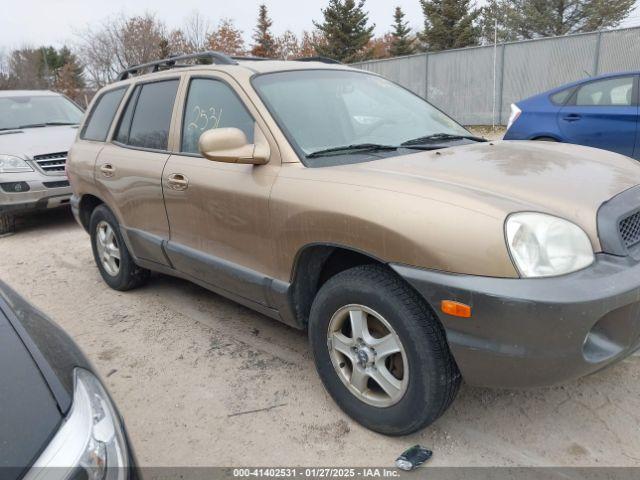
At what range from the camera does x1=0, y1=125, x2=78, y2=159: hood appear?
6.86 meters

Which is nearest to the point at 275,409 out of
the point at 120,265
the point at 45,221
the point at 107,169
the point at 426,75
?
the point at 120,265

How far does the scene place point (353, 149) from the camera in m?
2.80

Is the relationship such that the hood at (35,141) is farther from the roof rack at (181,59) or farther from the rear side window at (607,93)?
the rear side window at (607,93)

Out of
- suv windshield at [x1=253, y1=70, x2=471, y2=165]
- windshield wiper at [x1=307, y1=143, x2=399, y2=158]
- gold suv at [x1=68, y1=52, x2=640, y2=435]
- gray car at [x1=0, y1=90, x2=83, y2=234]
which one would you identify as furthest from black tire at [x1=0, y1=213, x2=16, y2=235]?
windshield wiper at [x1=307, y1=143, x2=399, y2=158]

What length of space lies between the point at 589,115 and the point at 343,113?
185 inches

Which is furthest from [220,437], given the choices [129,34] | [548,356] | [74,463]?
[129,34]

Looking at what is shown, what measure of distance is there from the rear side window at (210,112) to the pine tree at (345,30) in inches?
1285

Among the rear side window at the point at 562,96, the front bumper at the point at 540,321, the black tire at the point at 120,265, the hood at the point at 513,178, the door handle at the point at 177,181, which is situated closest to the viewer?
the front bumper at the point at 540,321

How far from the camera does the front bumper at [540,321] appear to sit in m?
1.85

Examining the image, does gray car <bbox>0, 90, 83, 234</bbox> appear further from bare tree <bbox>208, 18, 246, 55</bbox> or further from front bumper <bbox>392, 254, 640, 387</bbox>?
bare tree <bbox>208, 18, 246, 55</bbox>

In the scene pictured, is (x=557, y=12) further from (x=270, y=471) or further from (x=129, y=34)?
(x=270, y=471)

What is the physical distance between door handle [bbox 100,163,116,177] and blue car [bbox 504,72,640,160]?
17.5ft

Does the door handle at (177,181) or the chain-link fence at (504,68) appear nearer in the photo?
the door handle at (177,181)

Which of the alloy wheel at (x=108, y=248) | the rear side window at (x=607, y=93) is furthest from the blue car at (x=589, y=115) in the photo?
the alloy wheel at (x=108, y=248)
